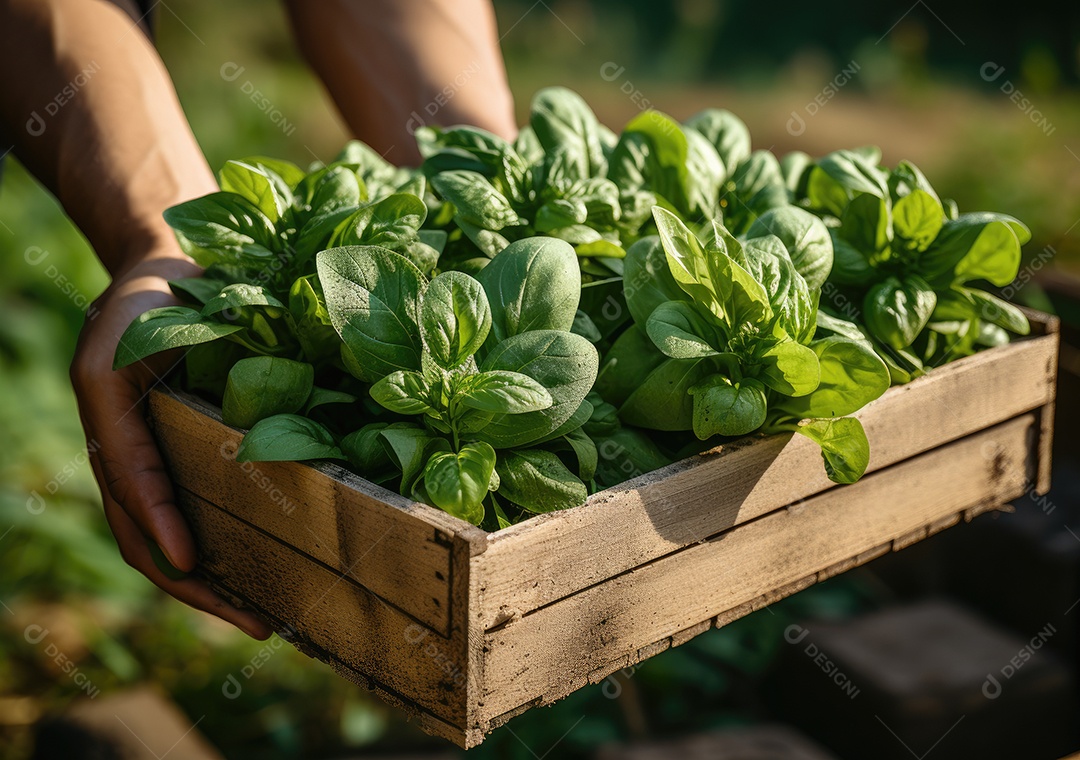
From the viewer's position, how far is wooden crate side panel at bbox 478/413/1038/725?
0.75 metres

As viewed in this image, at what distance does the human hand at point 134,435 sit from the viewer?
2.98 ft

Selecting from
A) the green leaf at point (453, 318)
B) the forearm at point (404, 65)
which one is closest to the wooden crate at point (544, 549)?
the green leaf at point (453, 318)

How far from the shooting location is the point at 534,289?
2.67 ft

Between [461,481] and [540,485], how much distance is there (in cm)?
7

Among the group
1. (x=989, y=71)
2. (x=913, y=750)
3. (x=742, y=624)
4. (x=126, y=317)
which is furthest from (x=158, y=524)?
(x=989, y=71)

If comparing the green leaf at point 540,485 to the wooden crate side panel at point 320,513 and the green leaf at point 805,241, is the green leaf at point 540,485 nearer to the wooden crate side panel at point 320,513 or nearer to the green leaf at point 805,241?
the wooden crate side panel at point 320,513

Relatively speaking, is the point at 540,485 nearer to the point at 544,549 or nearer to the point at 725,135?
the point at 544,549

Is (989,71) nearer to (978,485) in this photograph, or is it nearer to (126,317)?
(978,485)

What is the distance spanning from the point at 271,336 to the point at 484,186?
227 mm

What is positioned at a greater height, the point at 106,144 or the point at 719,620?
the point at 106,144

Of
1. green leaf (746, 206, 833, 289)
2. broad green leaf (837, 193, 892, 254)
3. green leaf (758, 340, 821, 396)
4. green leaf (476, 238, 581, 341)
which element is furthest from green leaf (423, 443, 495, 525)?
broad green leaf (837, 193, 892, 254)

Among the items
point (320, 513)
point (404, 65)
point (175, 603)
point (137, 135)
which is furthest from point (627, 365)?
point (175, 603)

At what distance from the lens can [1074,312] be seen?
1672mm

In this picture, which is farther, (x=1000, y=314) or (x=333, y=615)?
(x=1000, y=314)
